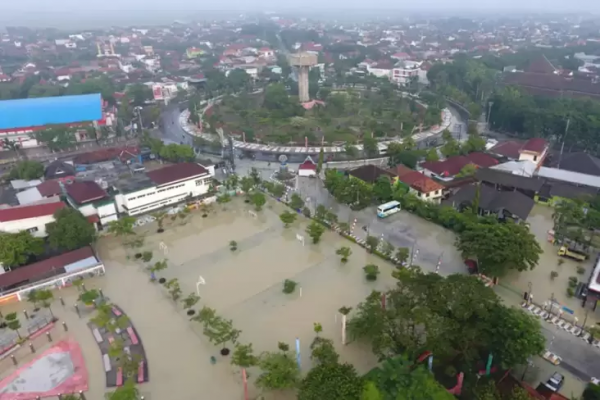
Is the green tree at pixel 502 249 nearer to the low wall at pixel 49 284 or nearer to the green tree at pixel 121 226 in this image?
the green tree at pixel 121 226

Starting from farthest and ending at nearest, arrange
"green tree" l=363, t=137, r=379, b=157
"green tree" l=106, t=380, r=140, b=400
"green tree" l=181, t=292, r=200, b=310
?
"green tree" l=363, t=137, r=379, b=157 < "green tree" l=181, t=292, r=200, b=310 < "green tree" l=106, t=380, r=140, b=400

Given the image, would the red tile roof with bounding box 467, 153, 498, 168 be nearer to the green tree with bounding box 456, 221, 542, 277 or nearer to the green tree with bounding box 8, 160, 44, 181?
the green tree with bounding box 456, 221, 542, 277

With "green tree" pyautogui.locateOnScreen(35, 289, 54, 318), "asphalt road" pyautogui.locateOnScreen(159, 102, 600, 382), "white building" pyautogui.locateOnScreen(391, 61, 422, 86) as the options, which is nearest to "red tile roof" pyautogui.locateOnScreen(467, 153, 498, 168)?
"asphalt road" pyautogui.locateOnScreen(159, 102, 600, 382)

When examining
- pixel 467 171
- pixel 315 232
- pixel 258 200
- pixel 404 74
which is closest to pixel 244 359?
pixel 315 232

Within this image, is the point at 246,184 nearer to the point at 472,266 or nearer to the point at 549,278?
the point at 472,266

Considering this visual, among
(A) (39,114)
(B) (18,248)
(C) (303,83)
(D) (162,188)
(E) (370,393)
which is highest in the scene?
(C) (303,83)

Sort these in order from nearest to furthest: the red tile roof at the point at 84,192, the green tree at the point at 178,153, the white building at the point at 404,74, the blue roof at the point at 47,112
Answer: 1. the red tile roof at the point at 84,192
2. the green tree at the point at 178,153
3. the blue roof at the point at 47,112
4. the white building at the point at 404,74

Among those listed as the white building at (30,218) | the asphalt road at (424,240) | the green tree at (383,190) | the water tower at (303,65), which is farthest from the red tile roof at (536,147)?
the white building at (30,218)
